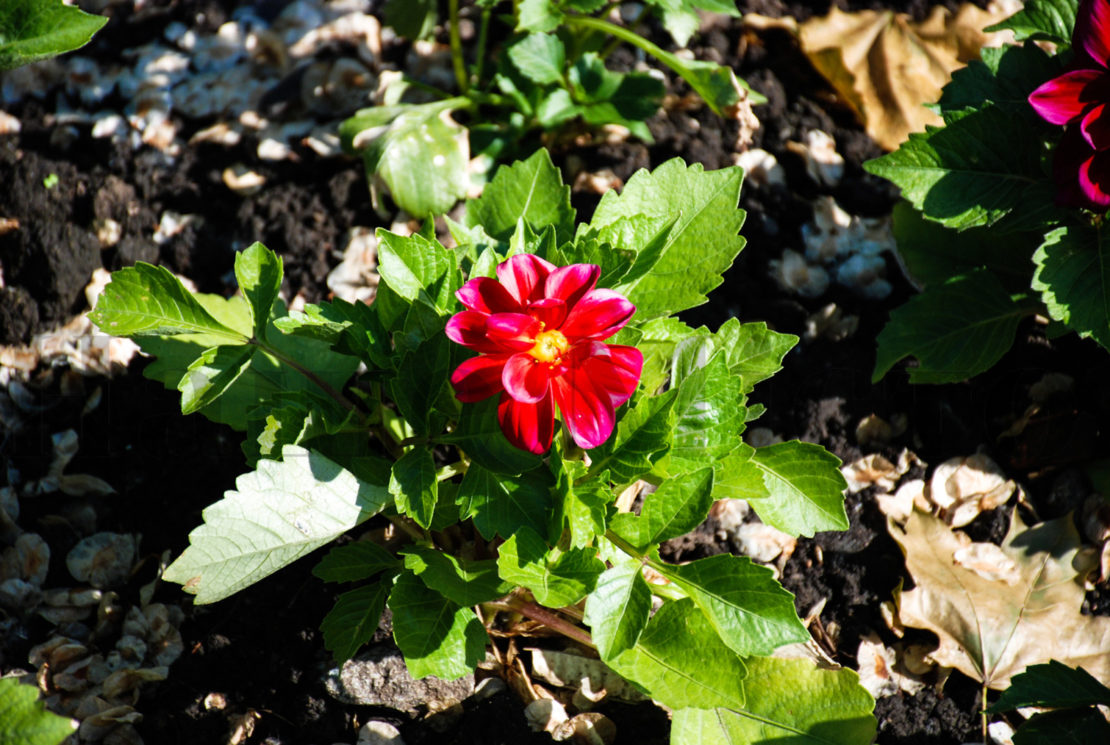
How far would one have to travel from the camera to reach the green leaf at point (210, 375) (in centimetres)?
158

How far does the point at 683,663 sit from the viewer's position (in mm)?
1534

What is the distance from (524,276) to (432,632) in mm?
649

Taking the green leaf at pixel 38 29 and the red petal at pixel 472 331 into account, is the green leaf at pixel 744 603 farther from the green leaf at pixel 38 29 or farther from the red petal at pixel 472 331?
the green leaf at pixel 38 29

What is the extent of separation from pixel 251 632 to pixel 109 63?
1846mm

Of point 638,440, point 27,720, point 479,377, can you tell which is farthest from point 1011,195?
point 27,720

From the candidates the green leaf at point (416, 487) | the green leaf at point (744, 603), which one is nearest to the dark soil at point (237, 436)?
the green leaf at point (744, 603)

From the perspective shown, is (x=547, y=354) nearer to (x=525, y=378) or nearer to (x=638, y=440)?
(x=525, y=378)

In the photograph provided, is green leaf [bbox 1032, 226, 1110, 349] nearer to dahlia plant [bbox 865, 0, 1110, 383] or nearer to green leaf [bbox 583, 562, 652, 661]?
dahlia plant [bbox 865, 0, 1110, 383]

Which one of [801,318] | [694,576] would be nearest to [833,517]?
[694,576]

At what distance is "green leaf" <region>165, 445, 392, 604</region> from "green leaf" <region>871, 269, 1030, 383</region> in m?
1.24

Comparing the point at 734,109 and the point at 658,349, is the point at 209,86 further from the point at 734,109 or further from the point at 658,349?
the point at 658,349

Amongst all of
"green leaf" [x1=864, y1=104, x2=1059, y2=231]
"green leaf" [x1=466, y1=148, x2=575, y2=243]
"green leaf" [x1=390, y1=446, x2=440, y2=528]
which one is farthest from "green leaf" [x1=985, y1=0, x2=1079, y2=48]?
"green leaf" [x1=390, y1=446, x2=440, y2=528]

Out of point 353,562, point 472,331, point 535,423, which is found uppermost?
point 472,331

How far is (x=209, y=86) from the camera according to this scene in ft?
8.95
